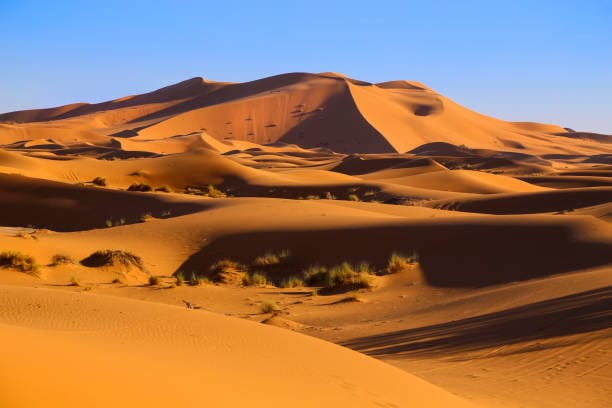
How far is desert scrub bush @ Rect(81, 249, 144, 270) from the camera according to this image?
62.6ft

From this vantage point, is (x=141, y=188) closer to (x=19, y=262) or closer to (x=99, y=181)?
(x=99, y=181)

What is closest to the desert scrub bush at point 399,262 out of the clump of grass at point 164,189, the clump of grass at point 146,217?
the clump of grass at point 146,217

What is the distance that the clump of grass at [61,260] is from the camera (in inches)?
740

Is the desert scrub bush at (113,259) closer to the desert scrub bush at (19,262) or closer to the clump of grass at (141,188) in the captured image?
the desert scrub bush at (19,262)

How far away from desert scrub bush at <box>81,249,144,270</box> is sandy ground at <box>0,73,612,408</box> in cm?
7

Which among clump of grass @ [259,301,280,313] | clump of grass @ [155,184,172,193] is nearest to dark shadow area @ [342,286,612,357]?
clump of grass @ [259,301,280,313]

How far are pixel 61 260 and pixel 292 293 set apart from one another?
5640 mm

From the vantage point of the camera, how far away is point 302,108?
11694cm

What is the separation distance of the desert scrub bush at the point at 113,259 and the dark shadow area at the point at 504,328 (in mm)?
8259

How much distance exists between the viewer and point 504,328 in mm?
11992

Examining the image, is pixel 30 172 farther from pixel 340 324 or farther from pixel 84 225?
pixel 340 324

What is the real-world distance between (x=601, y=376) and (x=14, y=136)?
96436 mm

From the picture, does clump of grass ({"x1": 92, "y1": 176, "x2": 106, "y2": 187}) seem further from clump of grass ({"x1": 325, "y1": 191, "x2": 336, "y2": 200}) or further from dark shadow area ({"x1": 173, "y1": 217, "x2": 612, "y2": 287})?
dark shadow area ({"x1": 173, "y1": 217, "x2": 612, "y2": 287})

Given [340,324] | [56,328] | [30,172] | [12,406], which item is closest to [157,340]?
[56,328]
